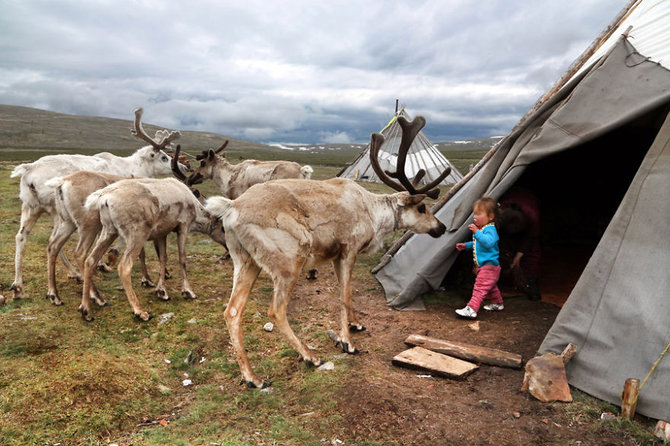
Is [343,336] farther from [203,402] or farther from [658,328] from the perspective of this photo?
[658,328]

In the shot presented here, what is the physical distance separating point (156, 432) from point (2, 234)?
9885 millimetres

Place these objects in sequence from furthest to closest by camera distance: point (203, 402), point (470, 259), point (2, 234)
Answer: point (2, 234) < point (470, 259) < point (203, 402)

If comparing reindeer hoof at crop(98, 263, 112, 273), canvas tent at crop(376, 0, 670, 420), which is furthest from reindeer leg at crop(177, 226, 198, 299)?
canvas tent at crop(376, 0, 670, 420)

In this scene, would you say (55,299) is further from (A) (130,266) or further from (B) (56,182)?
(B) (56,182)

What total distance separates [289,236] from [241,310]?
109 cm

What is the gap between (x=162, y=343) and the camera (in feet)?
18.8

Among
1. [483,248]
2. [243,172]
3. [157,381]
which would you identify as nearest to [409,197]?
[483,248]

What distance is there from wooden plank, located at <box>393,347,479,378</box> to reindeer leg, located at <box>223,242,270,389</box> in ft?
5.49

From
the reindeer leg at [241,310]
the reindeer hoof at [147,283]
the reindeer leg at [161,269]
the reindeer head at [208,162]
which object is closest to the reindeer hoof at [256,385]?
the reindeer leg at [241,310]

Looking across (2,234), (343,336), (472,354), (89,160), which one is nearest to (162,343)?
(343,336)

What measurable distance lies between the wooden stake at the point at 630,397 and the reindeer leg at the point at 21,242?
8506 mm

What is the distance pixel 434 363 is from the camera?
481cm

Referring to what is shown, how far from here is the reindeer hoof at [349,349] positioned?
5.29 metres

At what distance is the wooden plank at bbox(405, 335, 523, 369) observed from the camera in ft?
15.8
